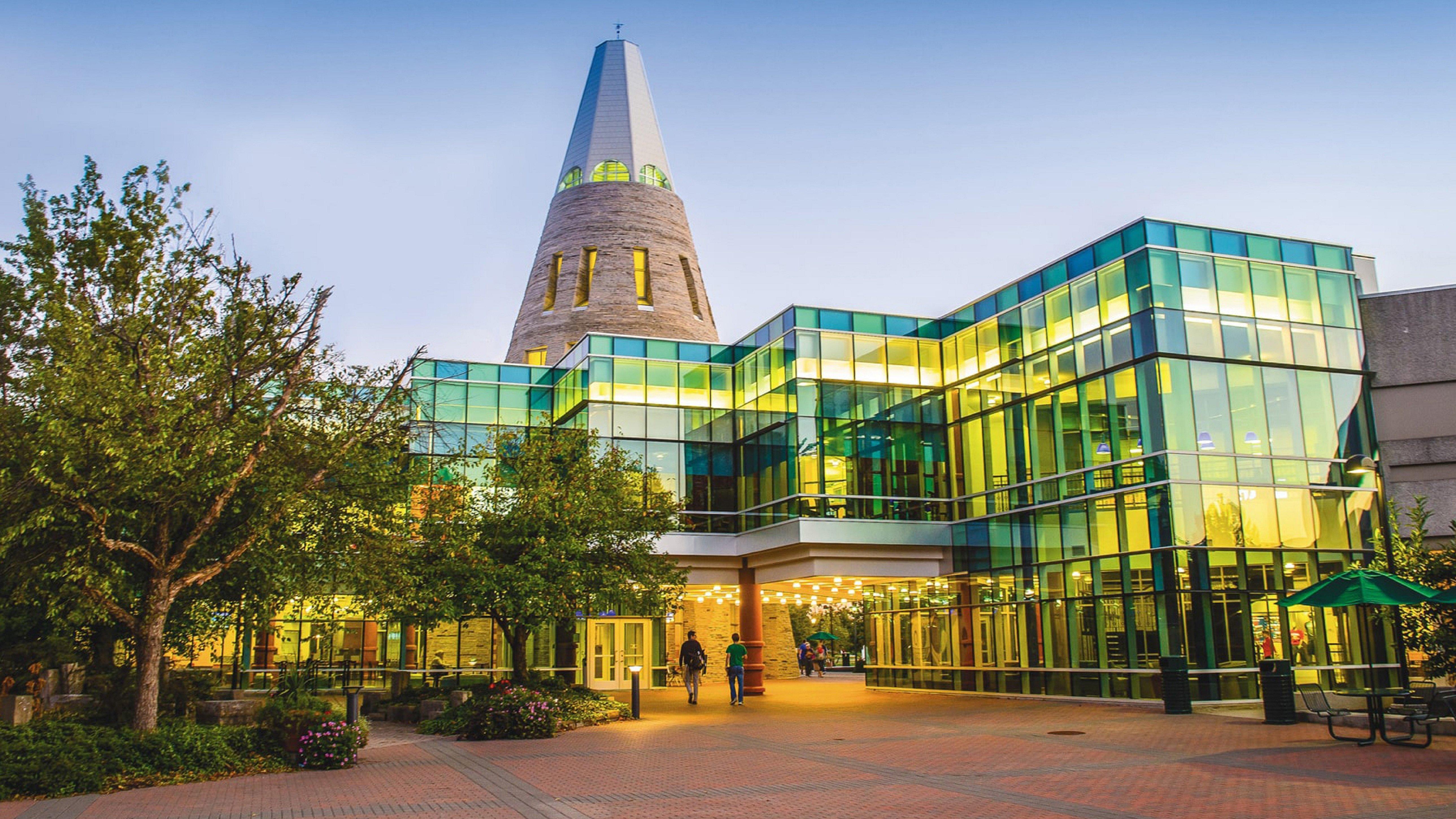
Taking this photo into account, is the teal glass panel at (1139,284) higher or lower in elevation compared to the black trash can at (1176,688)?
higher

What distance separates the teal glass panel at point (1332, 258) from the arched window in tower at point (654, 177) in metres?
30.8

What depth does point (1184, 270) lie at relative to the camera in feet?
83.3

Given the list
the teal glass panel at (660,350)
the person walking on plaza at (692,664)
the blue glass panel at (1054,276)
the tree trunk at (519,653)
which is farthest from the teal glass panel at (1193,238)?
the tree trunk at (519,653)

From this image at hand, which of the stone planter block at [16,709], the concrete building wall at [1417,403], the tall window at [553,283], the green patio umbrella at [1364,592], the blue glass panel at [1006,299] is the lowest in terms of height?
the stone planter block at [16,709]

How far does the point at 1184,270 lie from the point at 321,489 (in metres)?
19.0

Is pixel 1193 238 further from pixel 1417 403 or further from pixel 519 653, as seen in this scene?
pixel 519 653

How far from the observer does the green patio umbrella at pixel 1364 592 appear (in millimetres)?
16859

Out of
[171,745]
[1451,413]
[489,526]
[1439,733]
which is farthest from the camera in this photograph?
[1451,413]

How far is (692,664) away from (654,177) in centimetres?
3025

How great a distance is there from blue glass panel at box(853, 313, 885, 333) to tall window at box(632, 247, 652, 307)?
1719 centimetres

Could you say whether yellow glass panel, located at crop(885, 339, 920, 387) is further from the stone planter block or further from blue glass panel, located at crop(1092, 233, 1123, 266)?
the stone planter block

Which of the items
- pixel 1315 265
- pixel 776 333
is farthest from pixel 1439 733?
pixel 776 333

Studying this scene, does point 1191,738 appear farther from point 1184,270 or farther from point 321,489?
point 321,489

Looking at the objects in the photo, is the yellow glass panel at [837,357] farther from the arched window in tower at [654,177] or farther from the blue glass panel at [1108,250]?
the arched window in tower at [654,177]
